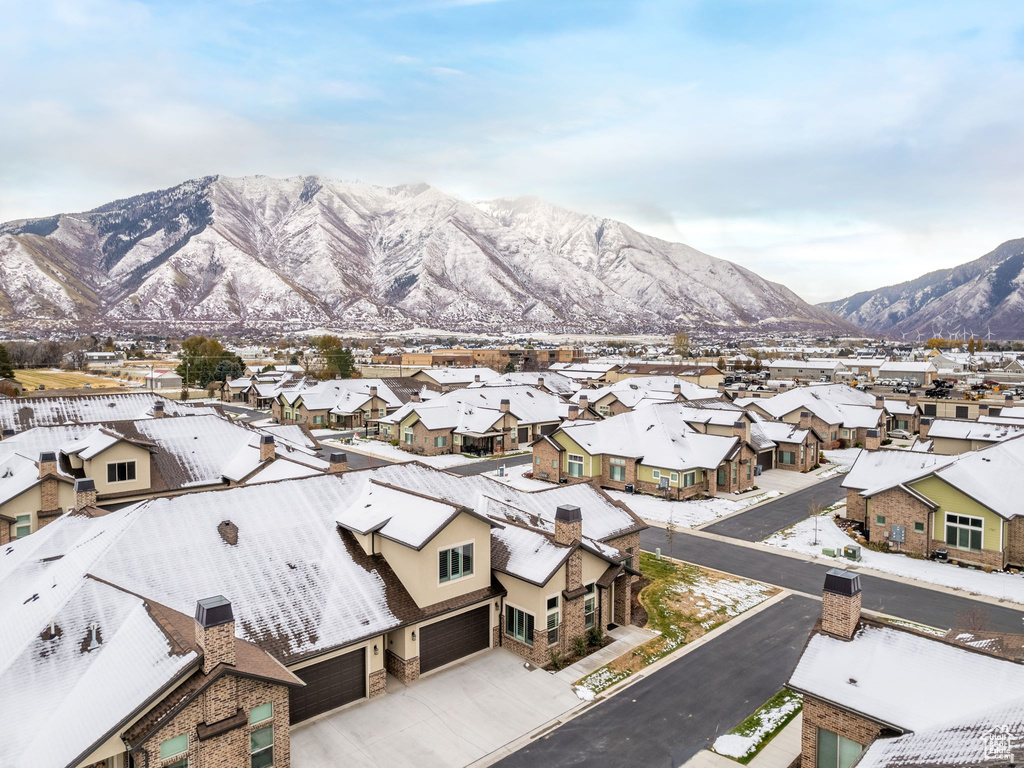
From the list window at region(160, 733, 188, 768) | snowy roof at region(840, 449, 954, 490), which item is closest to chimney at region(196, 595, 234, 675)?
window at region(160, 733, 188, 768)

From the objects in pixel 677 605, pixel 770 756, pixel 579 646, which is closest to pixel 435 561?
pixel 579 646

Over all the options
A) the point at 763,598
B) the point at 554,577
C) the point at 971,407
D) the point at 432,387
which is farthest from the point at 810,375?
the point at 554,577

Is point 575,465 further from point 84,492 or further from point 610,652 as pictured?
point 84,492

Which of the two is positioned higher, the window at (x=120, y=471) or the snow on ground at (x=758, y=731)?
the window at (x=120, y=471)

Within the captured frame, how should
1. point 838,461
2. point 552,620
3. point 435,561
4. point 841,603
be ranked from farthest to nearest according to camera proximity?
point 838,461 → point 552,620 → point 435,561 → point 841,603

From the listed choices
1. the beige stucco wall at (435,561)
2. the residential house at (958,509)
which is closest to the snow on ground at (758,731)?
the beige stucco wall at (435,561)

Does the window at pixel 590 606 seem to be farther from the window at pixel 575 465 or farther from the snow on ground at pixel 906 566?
the window at pixel 575 465
